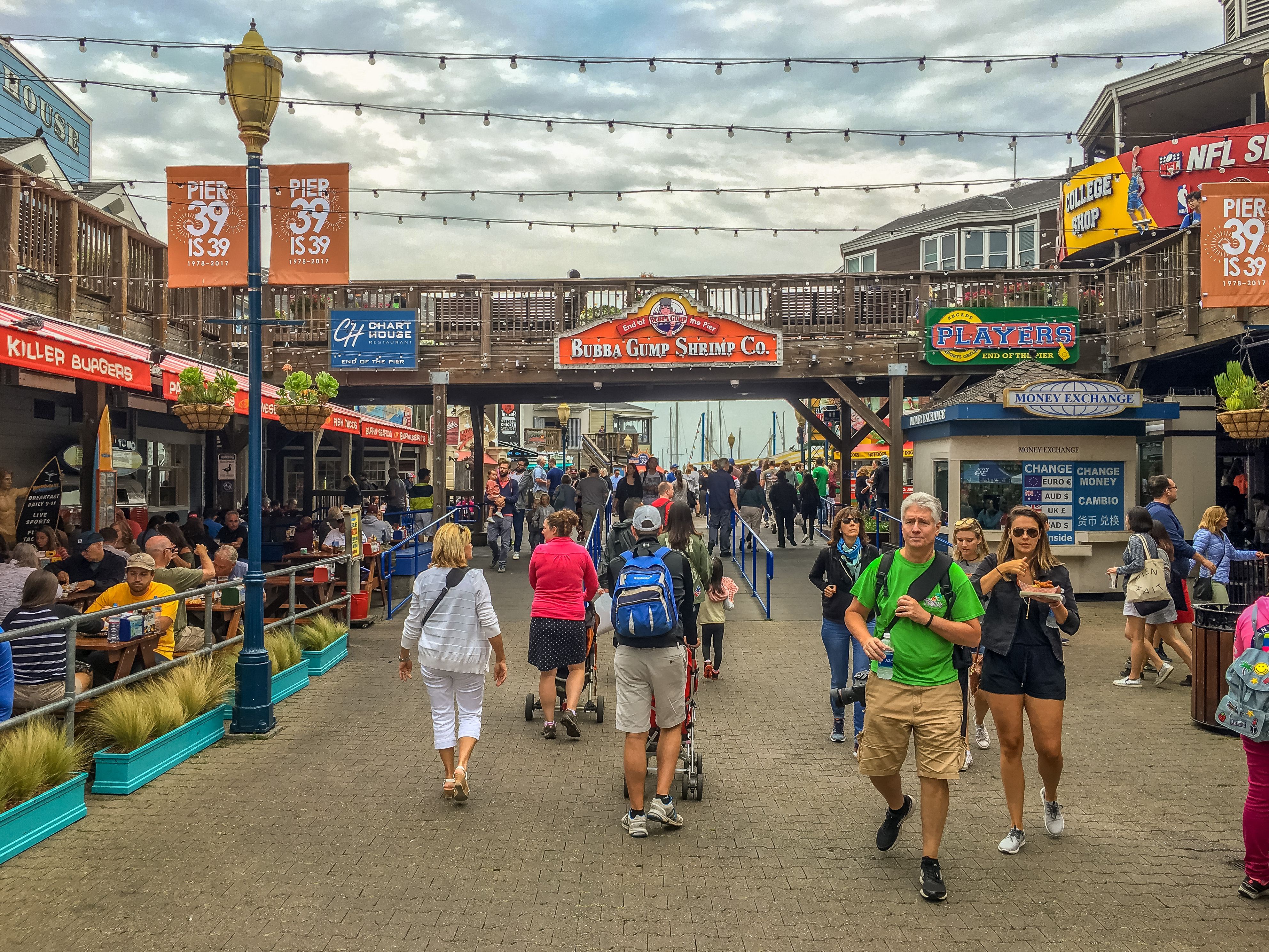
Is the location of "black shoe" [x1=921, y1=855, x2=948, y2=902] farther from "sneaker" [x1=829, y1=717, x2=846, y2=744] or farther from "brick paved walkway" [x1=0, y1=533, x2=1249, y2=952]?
"sneaker" [x1=829, y1=717, x2=846, y2=744]

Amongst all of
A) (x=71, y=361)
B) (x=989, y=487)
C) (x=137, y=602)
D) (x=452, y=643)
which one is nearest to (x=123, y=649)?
(x=137, y=602)

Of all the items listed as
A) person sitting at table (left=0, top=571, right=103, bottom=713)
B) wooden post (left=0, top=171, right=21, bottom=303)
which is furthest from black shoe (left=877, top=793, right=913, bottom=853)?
wooden post (left=0, top=171, right=21, bottom=303)

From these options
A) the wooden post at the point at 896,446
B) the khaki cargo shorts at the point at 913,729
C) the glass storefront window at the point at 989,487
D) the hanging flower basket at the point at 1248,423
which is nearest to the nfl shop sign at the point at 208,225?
the khaki cargo shorts at the point at 913,729

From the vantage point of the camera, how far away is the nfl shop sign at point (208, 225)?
25.5 ft

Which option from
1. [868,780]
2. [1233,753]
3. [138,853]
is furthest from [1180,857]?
[138,853]

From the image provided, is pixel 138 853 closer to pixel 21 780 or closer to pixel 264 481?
pixel 21 780

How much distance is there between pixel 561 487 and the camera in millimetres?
17109

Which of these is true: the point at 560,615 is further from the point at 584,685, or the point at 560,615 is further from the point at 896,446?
the point at 896,446

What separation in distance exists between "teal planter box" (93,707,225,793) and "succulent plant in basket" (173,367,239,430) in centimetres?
399

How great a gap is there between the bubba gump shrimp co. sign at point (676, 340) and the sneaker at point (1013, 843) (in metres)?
12.2

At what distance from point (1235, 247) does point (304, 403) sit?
1158 centimetres

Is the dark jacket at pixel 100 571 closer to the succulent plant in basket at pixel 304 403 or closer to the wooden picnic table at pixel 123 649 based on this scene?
the wooden picnic table at pixel 123 649

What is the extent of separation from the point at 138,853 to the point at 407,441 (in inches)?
735

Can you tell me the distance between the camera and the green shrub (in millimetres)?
4836
